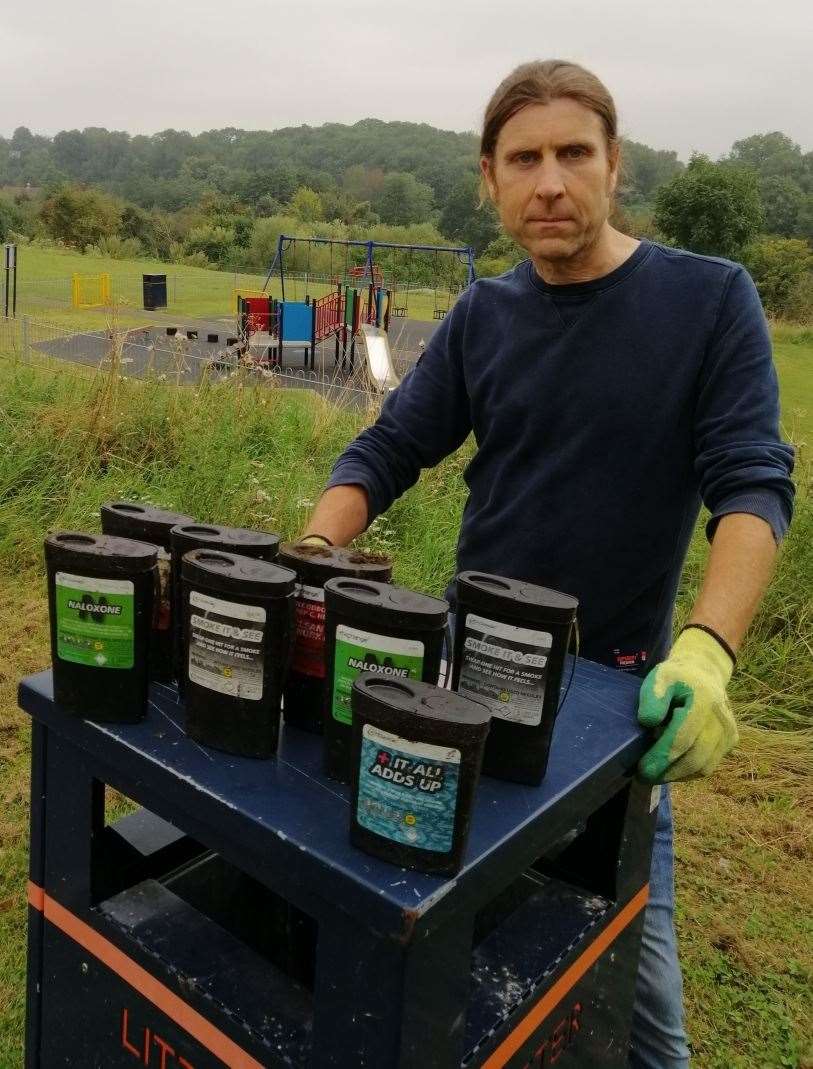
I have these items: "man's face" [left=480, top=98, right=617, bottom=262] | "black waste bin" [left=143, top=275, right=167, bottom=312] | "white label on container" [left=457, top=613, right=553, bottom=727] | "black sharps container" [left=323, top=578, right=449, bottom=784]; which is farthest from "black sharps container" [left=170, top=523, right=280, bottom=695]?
"black waste bin" [left=143, top=275, right=167, bottom=312]

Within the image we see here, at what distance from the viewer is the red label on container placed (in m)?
1.19

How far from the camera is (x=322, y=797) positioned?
1.07 metres

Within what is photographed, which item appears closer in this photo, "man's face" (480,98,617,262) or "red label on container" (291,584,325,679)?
"red label on container" (291,584,325,679)

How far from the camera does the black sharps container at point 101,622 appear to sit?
3.84ft

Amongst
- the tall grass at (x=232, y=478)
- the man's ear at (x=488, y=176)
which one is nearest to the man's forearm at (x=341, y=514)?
the man's ear at (x=488, y=176)

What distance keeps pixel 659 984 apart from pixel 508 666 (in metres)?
0.87

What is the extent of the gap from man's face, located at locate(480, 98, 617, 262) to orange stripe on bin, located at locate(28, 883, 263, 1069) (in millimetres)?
1308

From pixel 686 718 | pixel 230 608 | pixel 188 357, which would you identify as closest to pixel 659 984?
pixel 686 718

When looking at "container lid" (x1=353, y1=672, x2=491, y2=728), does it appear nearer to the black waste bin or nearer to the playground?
the playground

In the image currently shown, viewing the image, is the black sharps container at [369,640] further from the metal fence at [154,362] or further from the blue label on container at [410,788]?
the metal fence at [154,362]

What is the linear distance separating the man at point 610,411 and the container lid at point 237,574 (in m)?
0.51

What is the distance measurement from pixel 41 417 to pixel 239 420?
1.10 meters

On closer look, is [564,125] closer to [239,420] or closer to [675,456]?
[675,456]

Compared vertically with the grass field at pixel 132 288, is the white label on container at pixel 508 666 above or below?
below
